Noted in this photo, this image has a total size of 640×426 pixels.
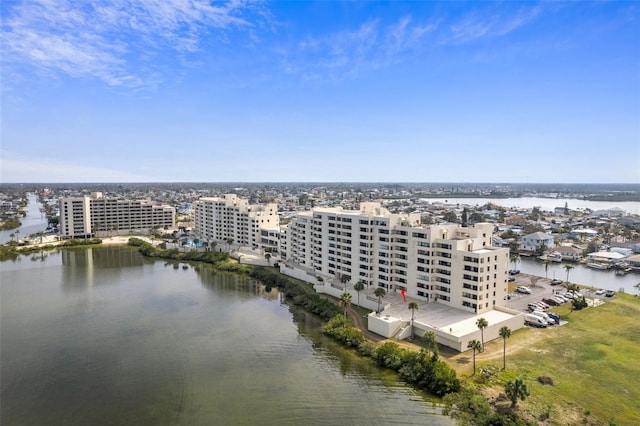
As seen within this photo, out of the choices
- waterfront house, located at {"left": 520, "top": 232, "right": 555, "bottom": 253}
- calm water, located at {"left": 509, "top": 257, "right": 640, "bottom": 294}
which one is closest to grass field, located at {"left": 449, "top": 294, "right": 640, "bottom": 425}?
calm water, located at {"left": 509, "top": 257, "right": 640, "bottom": 294}

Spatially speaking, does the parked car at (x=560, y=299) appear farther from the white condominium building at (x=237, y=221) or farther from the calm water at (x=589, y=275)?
the white condominium building at (x=237, y=221)

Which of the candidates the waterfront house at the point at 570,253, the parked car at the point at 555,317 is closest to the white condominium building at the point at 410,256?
the parked car at the point at 555,317

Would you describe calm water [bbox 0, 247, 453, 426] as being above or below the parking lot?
below

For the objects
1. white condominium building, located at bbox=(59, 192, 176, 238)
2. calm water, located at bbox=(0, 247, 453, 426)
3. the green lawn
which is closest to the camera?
the green lawn

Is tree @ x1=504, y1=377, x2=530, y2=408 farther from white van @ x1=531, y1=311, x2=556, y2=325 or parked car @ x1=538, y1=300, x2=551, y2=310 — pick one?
parked car @ x1=538, y1=300, x2=551, y2=310

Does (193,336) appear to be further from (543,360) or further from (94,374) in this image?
(543,360)

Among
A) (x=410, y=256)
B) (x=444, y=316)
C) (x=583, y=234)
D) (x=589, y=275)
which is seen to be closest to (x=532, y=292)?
(x=410, y=256)

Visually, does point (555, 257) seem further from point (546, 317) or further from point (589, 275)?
point (546, 317)
